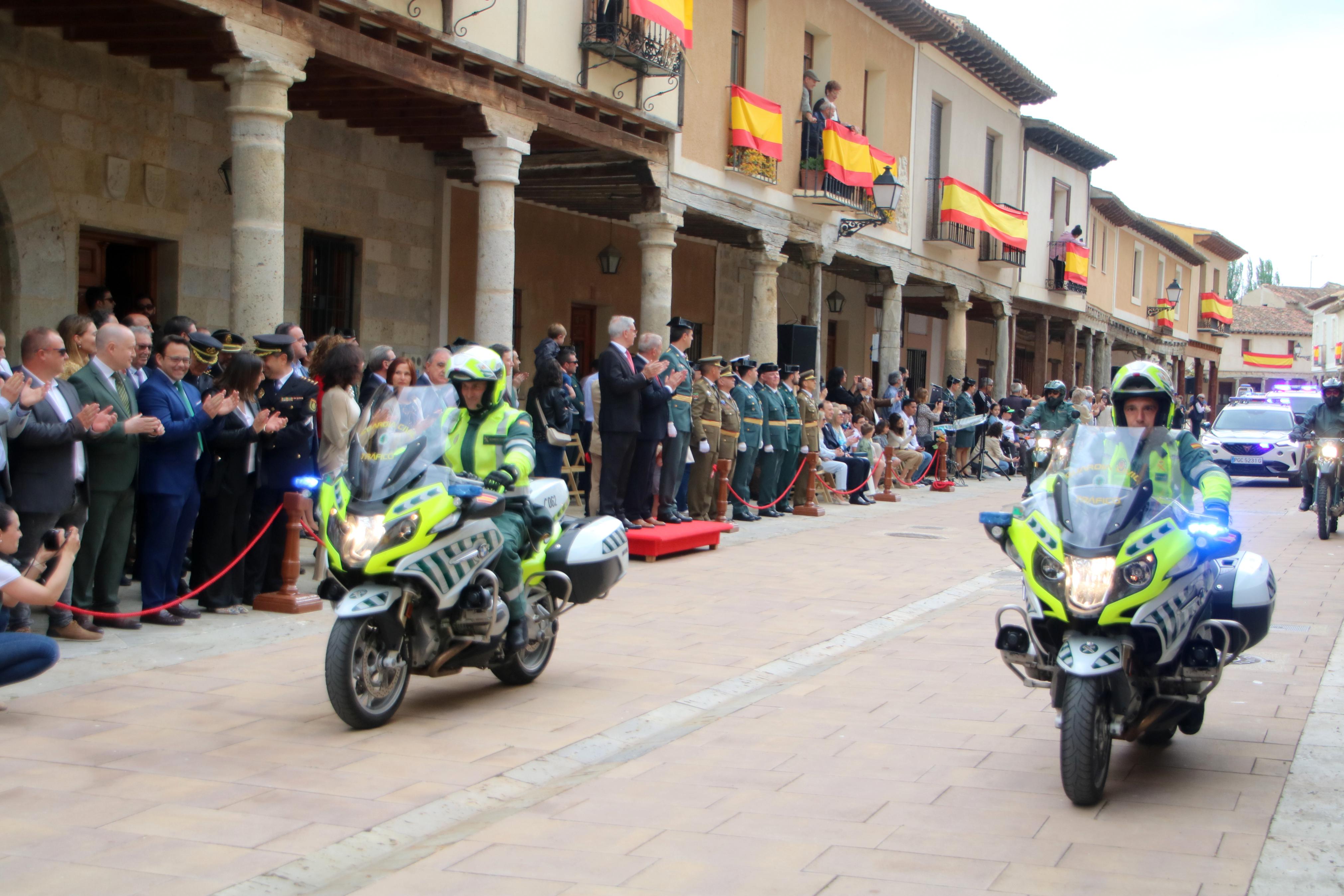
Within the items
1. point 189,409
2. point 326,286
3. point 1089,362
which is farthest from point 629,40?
point 1089,362

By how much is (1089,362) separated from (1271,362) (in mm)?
55346

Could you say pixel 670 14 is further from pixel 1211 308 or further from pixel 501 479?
pixel 1211 308

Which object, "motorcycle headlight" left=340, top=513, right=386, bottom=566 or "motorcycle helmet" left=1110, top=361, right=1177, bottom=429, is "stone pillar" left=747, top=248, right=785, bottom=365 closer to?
"motorcycle helmet" left=1110, top=361, right=1177, bottom=429

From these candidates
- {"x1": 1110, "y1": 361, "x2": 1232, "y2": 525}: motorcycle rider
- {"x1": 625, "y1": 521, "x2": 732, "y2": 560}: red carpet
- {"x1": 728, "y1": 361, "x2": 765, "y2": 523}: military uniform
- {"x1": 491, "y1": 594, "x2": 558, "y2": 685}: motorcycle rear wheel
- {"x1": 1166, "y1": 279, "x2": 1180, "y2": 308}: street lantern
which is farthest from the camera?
{"x1": 1166, "y1": 279, "x2": 1180, "y2": 308}: street lantern

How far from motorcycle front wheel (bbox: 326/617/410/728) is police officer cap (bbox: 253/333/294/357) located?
357cm

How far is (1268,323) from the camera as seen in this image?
90.4m

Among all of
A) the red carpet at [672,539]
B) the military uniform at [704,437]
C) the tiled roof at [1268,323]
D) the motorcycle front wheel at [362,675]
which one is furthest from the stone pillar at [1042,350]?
the tiled roof at [1268,323]

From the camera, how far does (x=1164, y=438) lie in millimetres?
5438

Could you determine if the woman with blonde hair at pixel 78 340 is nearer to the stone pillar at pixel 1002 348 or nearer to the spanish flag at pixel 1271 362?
the stone pillar at pixel 1002 348

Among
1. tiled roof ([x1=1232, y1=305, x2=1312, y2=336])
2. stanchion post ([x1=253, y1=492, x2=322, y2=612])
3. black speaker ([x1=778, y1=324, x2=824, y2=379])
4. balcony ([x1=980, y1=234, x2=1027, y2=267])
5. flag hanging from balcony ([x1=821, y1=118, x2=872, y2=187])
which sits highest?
tiled roof ([x1=1232, y1=305, x2=1312, y2=336])

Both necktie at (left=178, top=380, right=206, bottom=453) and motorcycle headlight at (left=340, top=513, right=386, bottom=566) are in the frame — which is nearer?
motorcycle headlight at (left=340, top=513, right=386, bottom=566)

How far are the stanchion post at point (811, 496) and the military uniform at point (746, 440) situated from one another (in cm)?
91

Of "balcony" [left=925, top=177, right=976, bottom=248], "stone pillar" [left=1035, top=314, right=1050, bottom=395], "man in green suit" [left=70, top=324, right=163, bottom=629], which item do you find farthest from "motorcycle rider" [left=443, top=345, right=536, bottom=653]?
"stone pillar" [left=1035, top=314, right=1050, bottom=395]

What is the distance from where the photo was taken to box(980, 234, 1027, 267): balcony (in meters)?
29.2
